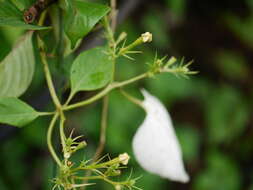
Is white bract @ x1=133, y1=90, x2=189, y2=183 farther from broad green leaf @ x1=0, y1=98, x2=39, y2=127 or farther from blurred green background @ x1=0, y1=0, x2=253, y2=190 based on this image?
blurred green background @ x1=0, y1=0, x2=253, y2=190

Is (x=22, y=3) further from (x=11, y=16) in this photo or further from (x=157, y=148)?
(x=157, y=148)

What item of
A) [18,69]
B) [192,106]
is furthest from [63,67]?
[192,106]

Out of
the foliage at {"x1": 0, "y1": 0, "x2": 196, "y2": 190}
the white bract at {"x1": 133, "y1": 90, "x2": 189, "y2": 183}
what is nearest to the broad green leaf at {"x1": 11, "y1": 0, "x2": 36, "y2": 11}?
the foliage at {"x1": 0, "y1": 0, "x2": 196, "y2": 190}

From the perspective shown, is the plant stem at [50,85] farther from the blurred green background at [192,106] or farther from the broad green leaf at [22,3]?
the blurred green background at [192,106]

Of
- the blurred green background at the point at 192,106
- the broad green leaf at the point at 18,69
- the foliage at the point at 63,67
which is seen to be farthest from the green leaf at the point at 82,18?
the blurred green background at the point at 192,106

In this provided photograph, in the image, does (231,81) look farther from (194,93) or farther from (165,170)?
(165,170)

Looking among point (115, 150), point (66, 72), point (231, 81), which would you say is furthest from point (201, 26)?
point (66, 72)
